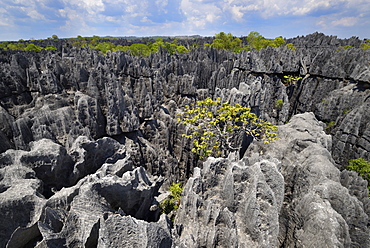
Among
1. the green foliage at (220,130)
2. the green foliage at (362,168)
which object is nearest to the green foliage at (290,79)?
the green foliage at (362,168)

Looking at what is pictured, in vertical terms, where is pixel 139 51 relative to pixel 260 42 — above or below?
below

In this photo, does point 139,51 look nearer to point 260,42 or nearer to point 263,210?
point 260,42

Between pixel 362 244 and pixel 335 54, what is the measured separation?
Result: 42180 mm

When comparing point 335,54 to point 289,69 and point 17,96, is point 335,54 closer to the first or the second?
point 289,69

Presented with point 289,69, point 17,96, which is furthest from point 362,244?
point 289,69

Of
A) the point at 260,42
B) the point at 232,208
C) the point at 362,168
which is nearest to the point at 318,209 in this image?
the point at 232,208

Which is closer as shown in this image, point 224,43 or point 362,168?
point 362,168

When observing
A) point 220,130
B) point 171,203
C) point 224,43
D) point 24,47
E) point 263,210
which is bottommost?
point 171,203

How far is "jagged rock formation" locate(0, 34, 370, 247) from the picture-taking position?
7.28m

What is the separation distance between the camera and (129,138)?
19.8 metres

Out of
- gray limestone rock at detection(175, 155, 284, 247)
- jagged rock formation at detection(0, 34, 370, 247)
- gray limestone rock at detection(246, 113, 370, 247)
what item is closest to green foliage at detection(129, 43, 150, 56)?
jagged rock formation at detection(0, 34, 370, 247)

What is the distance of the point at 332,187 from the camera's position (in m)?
8.81

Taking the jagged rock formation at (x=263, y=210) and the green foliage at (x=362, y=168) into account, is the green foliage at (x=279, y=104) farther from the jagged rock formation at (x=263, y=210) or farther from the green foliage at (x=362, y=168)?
the jagged rock formation at (x=263, y=210)

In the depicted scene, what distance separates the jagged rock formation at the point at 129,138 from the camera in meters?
7.28
